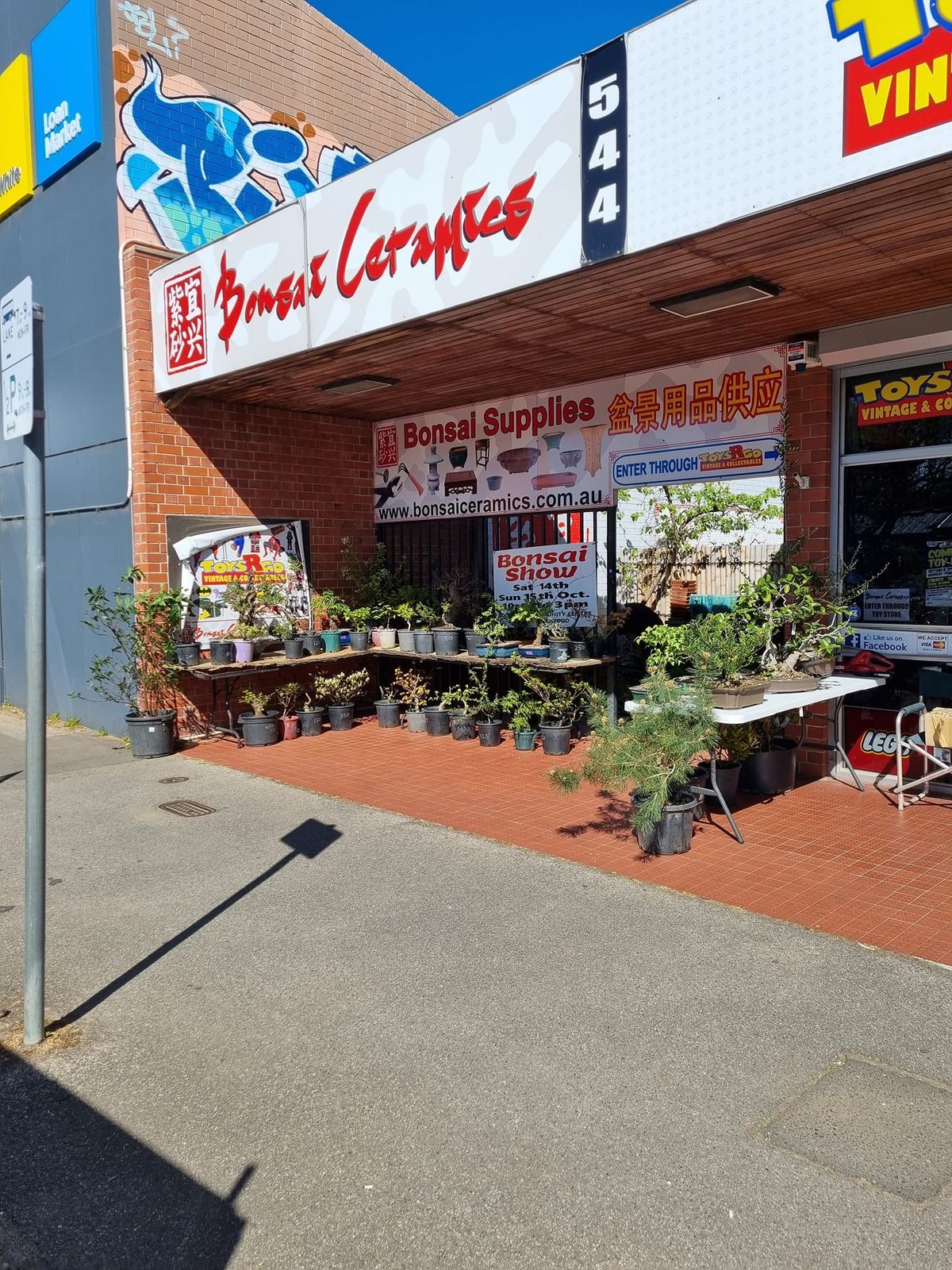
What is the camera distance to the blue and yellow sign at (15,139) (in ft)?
36.4

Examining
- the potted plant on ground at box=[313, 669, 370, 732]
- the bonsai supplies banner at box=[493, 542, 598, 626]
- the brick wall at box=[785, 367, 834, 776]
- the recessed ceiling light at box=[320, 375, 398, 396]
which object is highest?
the recessed ceiling light at box=[320, 375, 398, 396]

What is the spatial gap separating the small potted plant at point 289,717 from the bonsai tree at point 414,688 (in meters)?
1.16

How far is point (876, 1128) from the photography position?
10.2ft

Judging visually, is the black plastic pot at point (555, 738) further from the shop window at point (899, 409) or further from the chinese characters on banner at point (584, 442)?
the shop window at point (899, 409)

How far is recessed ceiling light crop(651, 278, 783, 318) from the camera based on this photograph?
6.04 metres

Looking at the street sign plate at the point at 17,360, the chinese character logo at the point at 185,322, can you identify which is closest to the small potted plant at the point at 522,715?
the chinese character logo at the point at 185,322

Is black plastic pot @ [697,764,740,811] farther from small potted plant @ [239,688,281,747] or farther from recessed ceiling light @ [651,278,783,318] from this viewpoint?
small potted plant @ [239,688,281,747]

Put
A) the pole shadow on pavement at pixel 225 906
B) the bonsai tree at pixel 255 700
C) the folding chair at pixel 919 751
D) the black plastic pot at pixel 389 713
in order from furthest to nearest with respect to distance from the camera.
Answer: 1. the black plastic pot at pixel 389 713
2. the bonsai tree at pixel 255 700
3. the folding chair at pixel 919 751
4. the pole shadow on pavement at pixel 225 906

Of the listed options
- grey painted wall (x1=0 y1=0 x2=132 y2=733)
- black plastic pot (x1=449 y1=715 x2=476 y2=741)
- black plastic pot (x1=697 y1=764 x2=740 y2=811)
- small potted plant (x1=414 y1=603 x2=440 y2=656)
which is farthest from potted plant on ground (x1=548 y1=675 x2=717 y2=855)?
grey painted wall (x1=0 y1=0 x2=132 y2=733)

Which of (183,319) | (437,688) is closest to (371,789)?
(437,688)

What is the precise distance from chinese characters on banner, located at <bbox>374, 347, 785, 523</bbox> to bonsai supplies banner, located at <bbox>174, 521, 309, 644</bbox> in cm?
139

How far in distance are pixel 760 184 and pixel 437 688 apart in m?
7.04

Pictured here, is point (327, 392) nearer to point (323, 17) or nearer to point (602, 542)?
point (602, 542)

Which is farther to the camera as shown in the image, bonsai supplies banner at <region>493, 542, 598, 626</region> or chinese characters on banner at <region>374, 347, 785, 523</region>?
bonsai supplies banner at <region>493, 542, 598, 626</region>
